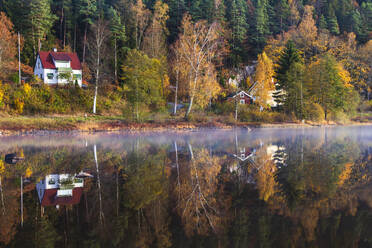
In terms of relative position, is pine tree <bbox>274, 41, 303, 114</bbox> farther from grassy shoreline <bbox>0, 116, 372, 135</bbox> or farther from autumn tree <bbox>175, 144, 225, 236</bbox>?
autumn tree <bbox>175, 144, 225, 236</bbox>

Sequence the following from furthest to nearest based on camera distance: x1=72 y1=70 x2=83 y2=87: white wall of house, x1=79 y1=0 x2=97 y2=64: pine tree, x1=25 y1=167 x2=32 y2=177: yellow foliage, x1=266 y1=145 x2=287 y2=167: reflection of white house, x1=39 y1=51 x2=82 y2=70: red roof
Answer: x1=79 y1=0 x2=97 y2=64: pine tree < x1=72 y1=70 x2=83 y2=87: white wall of house < x1=39 y1=51 x2=82 y2=70: red roof < x1=266 y1=145 x2=287 y2=167: reflection of white house < x1=25 y1=167 x2=32 y2=177: yellow foliage

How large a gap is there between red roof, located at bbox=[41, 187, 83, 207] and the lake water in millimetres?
30

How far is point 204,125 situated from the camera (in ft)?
141

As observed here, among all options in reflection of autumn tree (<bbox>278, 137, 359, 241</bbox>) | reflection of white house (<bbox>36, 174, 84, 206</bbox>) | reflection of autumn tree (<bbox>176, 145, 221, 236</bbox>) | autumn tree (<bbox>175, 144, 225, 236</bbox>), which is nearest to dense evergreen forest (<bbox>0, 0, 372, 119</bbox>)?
reflection of autumn tree (<bbox>278, 137, 359, 241</bbox>)

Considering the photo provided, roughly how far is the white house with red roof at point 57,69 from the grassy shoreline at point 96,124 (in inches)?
541

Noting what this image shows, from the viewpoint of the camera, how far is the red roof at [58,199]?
986 centimetres

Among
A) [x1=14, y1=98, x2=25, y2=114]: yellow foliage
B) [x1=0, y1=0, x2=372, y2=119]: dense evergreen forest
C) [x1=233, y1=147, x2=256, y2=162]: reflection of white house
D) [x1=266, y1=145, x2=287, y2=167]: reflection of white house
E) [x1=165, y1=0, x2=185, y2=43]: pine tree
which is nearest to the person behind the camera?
[x1=266, y1=145, x2=287, y2=167]: reflection of white house

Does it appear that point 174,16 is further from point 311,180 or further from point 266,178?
point 311,180

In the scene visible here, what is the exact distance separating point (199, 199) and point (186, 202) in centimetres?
53

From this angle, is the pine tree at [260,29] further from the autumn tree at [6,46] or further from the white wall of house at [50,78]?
the autumn tree at [6,46]

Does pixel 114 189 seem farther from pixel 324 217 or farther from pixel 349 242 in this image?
pixel 349 242

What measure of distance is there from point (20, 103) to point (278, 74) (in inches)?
1564

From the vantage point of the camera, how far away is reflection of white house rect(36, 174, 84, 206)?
10.1m

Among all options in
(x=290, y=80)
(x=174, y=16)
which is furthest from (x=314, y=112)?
(x=174, y=16)
